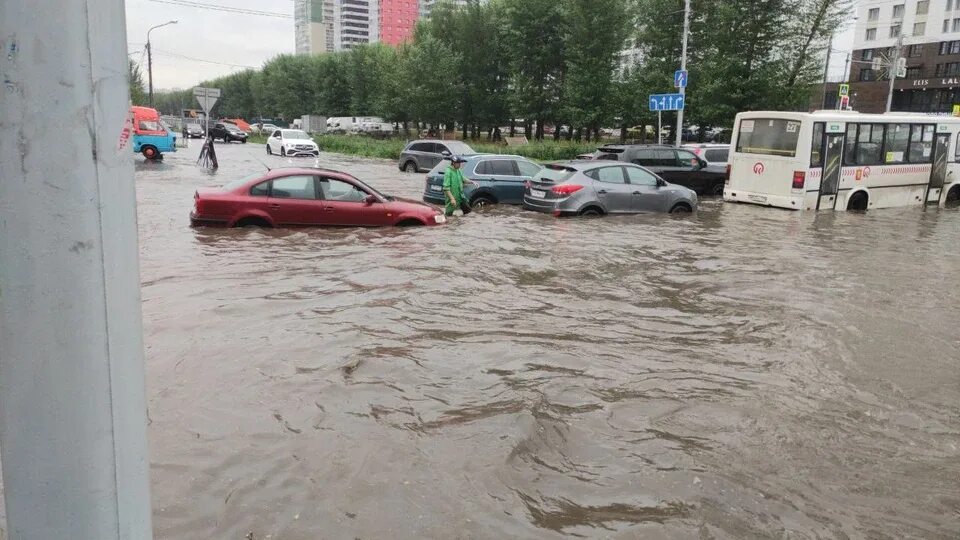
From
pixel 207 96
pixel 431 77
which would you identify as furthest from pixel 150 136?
pixel 431 77

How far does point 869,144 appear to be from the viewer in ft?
61.6

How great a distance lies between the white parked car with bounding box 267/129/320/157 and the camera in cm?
4200

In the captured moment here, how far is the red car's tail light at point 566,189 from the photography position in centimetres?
1608

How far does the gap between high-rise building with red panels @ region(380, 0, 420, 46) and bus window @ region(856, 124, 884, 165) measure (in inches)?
5342

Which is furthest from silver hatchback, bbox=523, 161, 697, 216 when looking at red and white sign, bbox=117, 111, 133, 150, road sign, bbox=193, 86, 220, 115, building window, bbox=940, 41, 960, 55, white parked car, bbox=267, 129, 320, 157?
building window, bbox=940, 41, 960, 55

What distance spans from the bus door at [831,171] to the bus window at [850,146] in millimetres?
193

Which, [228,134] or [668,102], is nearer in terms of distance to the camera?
[668,102]

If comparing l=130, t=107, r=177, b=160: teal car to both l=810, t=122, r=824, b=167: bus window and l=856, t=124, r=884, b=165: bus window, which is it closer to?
l=810, t=122, r=824, b=167: bus window

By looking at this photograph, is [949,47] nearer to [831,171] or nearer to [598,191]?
[831,171]

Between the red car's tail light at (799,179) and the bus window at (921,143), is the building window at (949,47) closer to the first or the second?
the bus window at (921,143)

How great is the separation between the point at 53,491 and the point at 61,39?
91 centimetres

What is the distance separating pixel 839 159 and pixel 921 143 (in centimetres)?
357

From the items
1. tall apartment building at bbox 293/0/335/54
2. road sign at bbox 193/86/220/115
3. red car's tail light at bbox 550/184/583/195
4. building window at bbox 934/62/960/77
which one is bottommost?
red car's tail light at bbox 550/184/583/195

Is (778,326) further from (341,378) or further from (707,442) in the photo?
(341,378)
